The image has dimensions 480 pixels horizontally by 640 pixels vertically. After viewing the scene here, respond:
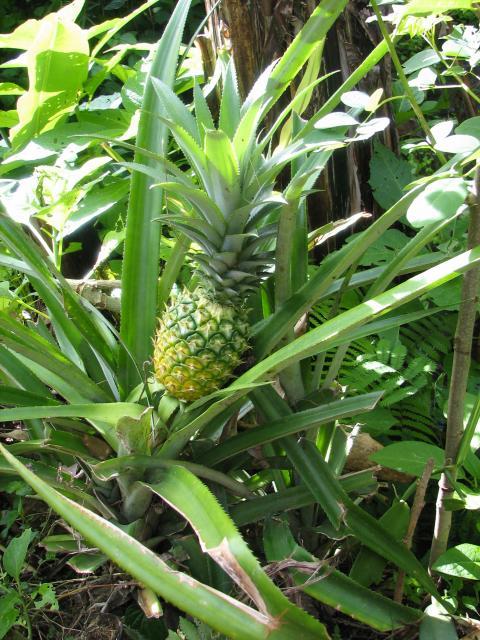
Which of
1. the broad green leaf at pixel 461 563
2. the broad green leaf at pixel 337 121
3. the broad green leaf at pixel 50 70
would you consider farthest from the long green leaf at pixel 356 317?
the broad green leaf at pixel 50 70

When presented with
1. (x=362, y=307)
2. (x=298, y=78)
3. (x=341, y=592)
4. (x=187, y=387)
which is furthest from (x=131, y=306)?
(x=298, y=78)

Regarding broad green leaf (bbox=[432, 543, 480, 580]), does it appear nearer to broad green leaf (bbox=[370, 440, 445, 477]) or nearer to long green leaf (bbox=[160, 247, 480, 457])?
broad green leaf (bbox=[370, 440, 445, 477])

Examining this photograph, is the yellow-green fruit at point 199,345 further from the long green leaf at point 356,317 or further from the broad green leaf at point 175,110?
the broad green leaf at point 175,110

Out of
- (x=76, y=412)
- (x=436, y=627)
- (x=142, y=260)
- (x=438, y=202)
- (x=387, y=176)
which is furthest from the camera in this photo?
(x=387, y=176)

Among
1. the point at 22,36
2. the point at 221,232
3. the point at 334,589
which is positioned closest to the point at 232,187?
the point at 221,232

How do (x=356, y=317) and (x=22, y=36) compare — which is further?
(x=22, y=36)

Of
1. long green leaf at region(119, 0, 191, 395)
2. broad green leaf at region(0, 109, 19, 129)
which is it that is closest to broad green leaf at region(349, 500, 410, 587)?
long green leaf at region(119, 0, 191, 395)

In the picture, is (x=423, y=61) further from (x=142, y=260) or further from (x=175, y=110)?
(x=142, y=260)
